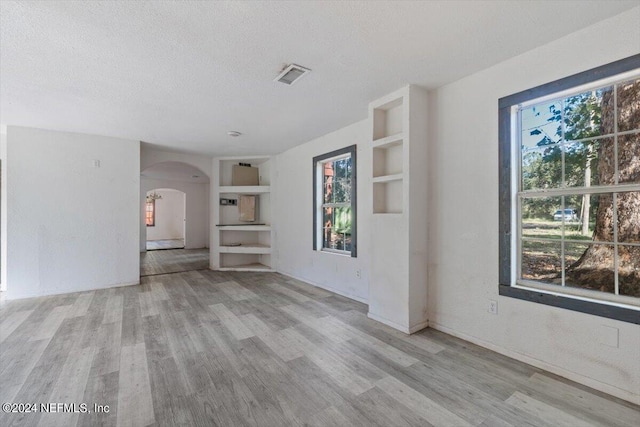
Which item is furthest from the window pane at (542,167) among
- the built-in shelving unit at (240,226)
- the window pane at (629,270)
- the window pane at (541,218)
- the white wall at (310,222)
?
the built-in shelving unit at (240,226)

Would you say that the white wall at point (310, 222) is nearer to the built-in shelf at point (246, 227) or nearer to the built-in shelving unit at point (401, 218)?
the built-in shelf at point (246, 227)

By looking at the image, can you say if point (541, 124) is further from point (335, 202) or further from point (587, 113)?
point (335, 202)

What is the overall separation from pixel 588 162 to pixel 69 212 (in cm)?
646

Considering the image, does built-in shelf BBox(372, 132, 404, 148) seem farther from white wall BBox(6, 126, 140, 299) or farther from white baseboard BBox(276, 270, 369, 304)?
white wall BBox(6, 126, 140, 299)

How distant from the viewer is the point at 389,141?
9.77 feet

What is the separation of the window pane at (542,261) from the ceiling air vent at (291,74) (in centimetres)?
249

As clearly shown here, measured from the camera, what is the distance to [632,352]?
1.73 meters

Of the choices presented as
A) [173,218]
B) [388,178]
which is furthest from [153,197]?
[388,178]

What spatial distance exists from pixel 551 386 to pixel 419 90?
2757 mm

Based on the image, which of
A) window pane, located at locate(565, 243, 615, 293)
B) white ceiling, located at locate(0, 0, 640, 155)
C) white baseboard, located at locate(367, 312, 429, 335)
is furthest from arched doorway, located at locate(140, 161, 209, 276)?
window pane, located at locate(565, 243, 615, 293)

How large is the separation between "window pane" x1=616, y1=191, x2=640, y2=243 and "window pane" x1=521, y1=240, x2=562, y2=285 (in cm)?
36

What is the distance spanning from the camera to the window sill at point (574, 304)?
1.75 m

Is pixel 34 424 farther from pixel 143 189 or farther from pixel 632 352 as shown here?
pixel 143 189

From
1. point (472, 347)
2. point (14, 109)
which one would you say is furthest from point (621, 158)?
point (14, 109)
